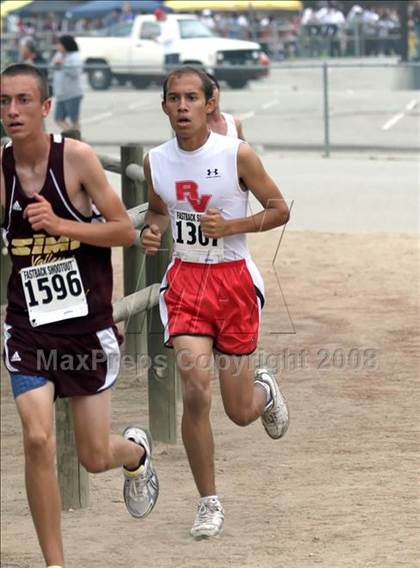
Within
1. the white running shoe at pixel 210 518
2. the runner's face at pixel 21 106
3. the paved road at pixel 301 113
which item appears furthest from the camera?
the paved road at pixel 301 113

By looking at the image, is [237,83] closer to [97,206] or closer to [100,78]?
[100,78]

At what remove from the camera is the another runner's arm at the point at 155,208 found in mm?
6180

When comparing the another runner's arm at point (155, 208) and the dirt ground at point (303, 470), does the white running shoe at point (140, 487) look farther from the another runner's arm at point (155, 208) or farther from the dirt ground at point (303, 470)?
the another runner's arm at point (155, 208)

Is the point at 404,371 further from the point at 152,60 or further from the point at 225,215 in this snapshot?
the point at 152,60

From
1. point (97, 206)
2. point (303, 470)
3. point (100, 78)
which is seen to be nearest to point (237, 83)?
point (100, 78)

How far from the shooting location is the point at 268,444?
26.4 ft

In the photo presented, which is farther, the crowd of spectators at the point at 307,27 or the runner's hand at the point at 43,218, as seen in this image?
the crowd of spectators at the point at 307,27

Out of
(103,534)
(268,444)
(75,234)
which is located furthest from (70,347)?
(268,444)

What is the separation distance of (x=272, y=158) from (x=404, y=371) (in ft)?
38.5

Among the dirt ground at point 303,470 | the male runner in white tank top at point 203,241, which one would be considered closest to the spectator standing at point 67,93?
the dirt ground at point 303,470

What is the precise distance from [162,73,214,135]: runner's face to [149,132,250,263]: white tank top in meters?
0.13

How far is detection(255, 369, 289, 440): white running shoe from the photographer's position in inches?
268

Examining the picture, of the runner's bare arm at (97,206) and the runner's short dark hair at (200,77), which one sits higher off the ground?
the runner's short dark hair at (200,77)

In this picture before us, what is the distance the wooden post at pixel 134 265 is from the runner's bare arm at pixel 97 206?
3.40 m
